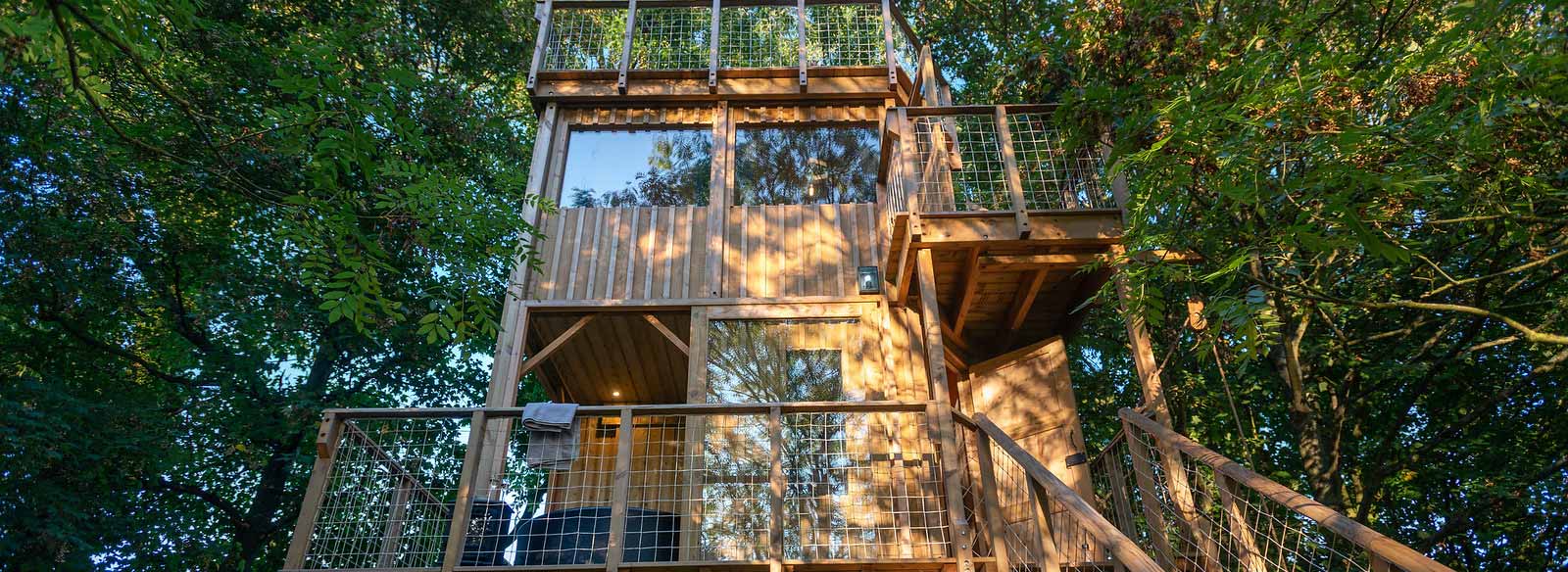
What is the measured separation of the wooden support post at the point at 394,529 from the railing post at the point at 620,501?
136 centimetres

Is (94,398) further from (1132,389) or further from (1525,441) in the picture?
(1525,441)

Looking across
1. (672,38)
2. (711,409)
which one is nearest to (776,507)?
(711,409)

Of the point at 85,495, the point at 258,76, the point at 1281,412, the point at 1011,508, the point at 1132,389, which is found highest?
the point at 258,76

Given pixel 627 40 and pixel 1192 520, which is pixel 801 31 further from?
pixel 1192 520

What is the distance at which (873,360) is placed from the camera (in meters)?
6.30

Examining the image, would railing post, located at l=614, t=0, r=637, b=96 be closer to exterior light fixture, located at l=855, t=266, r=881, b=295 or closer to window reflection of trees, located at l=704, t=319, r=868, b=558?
window reflection of trees, located at l=704, t=319, r=868, b=558

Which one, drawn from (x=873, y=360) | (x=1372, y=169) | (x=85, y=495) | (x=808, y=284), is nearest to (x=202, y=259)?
(x=85, y=495)

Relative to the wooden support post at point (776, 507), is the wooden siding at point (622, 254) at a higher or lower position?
higher

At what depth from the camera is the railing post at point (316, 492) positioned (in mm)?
4414

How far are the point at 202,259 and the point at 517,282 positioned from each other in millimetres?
5378

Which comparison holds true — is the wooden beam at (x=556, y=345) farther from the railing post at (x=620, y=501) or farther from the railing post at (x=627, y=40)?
the railing post at (x=627, y=40)

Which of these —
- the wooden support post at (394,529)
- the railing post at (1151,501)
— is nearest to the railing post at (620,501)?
the wooden support post at (394,529)

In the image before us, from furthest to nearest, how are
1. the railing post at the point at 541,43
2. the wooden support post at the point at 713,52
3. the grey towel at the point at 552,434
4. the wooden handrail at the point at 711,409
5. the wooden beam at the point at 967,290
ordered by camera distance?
1. the wooden support post at the point at 713,52
2. the railing post at the point at 541,43
3. the wooden beam at the point at 967,290
4. the grey towel at the point at 552,434
5. the wooden handrail at the point at 711,409

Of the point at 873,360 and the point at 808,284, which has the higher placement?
the point at 808,284
